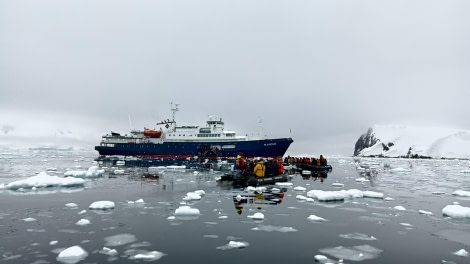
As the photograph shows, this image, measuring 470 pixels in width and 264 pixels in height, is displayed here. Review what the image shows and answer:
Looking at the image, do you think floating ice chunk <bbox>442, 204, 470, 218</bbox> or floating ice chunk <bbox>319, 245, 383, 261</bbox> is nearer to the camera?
floating ice chunk <bbox>319, 245, 383, 261</bbox>

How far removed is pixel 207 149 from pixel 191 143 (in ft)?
11.5

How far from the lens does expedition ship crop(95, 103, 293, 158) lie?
201 feet

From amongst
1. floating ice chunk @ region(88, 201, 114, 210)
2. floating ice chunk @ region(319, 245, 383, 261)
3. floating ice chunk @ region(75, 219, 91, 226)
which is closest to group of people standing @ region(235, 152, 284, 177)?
floating ice chunk @ region(88, 201, 114, 210)

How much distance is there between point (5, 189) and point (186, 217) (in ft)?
46.2

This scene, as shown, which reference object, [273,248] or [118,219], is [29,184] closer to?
[118,219]

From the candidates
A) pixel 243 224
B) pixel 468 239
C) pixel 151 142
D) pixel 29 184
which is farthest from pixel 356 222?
pixel 151 142

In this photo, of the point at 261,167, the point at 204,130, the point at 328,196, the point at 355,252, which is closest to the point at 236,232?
the point at 355,252

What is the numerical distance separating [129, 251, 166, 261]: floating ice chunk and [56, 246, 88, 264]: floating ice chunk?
1.18 meters

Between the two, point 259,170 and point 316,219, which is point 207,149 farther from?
point 316,219

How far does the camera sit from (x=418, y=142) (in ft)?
529

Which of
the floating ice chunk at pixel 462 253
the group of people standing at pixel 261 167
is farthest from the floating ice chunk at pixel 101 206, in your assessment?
the floating ice chunk at pixel 462 253

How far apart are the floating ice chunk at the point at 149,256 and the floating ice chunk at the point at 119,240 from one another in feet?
4.05

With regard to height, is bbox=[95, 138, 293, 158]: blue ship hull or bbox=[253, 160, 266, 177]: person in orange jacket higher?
bbox=[95, 138, 293, 158]: blue ship hull

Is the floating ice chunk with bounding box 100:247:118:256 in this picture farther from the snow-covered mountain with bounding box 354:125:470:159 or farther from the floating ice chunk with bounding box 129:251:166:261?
the snow-covered mountain with bounding box 354:125:470:159
